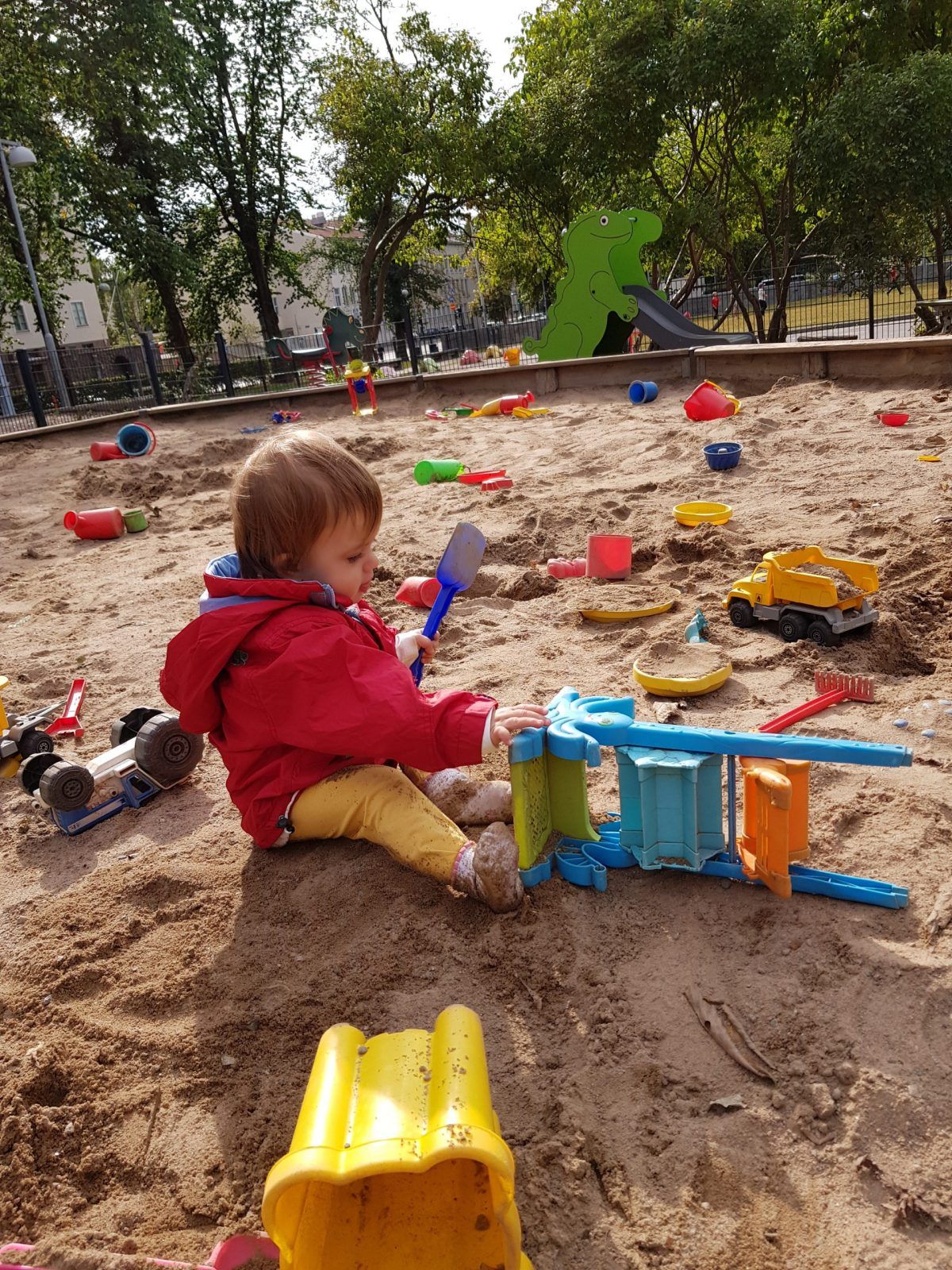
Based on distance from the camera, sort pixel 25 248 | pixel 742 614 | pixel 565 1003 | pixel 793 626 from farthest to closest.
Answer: pixel 25 248 < pixel 742 614 < pixel 793 626 < pixel 565 1003

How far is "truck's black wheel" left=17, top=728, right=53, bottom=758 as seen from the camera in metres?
2.65

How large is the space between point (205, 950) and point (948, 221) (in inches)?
568

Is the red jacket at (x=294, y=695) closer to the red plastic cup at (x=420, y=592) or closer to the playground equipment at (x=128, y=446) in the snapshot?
the red plastic cup at (x=420, y=592)

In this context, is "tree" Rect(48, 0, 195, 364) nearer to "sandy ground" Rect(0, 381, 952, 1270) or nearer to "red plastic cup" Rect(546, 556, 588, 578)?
"red plastic cup" Rect(546, 556, 588, 578)

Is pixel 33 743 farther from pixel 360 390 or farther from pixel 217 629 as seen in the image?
pixel 360 390

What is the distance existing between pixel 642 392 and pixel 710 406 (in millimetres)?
1714

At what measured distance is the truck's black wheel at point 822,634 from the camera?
8.80 feet

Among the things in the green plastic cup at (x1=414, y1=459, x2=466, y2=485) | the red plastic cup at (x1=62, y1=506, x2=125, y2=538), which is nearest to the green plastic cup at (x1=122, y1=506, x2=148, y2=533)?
the red plastic cup at (x1=62, y1=506, x2=125, y2=538)

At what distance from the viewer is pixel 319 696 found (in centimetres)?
177

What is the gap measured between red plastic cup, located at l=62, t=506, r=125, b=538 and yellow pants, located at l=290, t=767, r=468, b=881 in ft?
13.8

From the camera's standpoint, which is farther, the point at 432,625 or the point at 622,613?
the point at 622,613

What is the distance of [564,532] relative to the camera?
4.30m

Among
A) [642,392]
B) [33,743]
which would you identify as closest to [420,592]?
[33,743]

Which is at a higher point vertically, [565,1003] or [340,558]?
[340,558]
